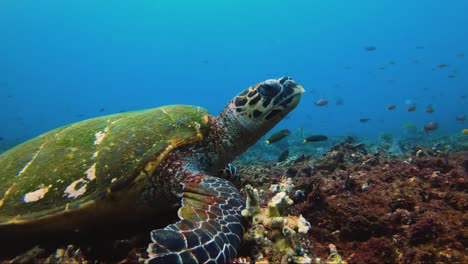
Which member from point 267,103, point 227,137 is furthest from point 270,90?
point 227,137

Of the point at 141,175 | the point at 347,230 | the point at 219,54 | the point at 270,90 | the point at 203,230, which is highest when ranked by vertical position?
the point at 270,90

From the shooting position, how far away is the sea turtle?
2518 millimetres

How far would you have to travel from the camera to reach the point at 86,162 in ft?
9.96

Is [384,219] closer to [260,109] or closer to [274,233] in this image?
[274,233]

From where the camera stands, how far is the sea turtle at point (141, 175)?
2.52 metres

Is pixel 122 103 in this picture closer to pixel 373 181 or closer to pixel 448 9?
pixel 448 9

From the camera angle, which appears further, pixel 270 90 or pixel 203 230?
pixel 270 90

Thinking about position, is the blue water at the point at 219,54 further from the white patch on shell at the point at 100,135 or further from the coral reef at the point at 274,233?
the coral reef at the point at 274,233

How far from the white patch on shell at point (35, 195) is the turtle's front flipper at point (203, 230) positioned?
1414mm

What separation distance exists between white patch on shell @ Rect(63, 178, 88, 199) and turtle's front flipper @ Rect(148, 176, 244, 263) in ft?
3.25

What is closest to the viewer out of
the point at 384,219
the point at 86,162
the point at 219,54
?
the point at 384,219

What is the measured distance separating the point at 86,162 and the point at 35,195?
0.55 metres

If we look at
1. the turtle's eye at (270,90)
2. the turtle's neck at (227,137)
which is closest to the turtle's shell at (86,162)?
the turtle's neck at (227,137)

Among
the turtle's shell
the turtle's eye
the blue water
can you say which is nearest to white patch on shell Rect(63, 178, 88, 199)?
the turtle's shell
